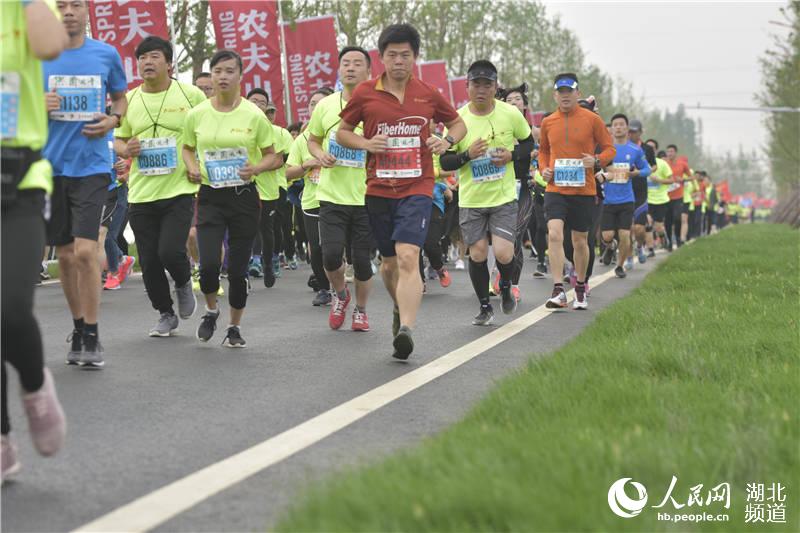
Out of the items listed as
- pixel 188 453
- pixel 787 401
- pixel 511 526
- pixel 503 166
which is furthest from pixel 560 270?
pixel 511 526

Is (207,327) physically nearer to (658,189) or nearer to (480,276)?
(480,276)

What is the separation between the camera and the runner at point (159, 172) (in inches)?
353

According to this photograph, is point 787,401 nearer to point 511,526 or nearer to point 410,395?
point 410,395

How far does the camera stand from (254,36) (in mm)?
23891

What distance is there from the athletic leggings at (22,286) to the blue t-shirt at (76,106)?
3002 mm

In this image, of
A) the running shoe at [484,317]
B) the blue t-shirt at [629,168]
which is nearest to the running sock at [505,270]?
the running shoe at [484,317]

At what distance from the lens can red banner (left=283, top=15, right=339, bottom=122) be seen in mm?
25891

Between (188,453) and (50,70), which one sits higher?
(50,70)

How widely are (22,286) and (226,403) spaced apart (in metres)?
2.16

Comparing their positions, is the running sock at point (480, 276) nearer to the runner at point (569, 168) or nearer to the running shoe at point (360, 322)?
the running shoe at point (360, 322)

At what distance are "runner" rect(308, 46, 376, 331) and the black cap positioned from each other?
34.1 inches

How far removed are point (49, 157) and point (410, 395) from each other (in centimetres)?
247

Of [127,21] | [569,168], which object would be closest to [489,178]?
[569,168]

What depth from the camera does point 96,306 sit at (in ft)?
24.5
